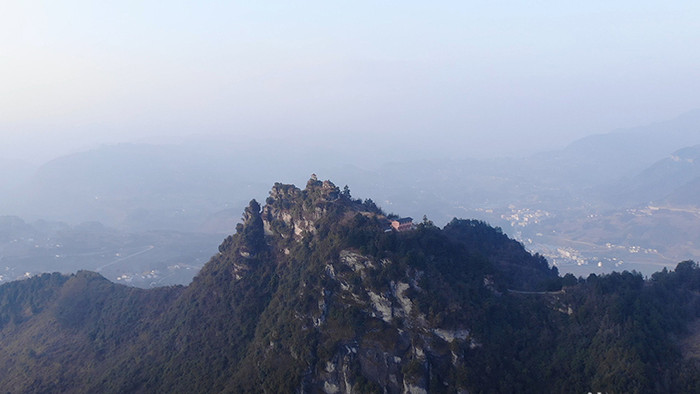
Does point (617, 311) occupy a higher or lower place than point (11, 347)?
higher

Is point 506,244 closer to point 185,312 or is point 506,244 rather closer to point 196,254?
point 185,312

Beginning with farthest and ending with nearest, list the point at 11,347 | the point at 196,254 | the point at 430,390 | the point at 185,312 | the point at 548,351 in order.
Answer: the point at 196,254 → the point at 11,347 → the point at 185,312 → the point at 548,351 → the point at 430,390

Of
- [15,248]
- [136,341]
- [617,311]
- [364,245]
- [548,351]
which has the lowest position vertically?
[15,248]

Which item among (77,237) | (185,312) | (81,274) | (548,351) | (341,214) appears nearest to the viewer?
(548,351)

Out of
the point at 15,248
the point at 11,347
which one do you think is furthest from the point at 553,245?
the point at 15,248

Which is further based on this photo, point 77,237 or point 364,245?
point 77,237

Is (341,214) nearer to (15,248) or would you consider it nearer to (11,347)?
(11,347)
